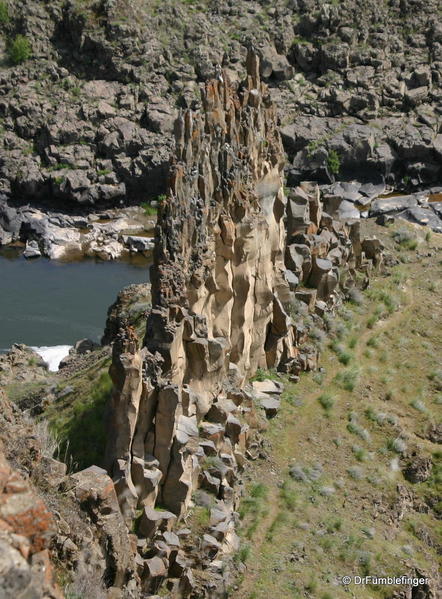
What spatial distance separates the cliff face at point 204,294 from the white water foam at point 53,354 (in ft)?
64.9

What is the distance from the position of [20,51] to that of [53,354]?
2345 inches

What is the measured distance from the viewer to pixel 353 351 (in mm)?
39188

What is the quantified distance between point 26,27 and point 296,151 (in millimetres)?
39340

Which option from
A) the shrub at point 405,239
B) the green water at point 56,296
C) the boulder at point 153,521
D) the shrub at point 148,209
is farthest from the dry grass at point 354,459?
the shrub at point 148,209

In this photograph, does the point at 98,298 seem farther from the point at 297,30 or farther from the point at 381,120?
the point at 297,30

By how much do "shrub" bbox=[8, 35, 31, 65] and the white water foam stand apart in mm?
56767

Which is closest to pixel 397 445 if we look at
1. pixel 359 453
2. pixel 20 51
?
pixel 359 453

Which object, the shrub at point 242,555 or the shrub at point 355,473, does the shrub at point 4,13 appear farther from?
the shrub at point 242,555

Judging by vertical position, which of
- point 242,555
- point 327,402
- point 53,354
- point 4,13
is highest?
point 4,13

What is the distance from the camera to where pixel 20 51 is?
99.2 metres

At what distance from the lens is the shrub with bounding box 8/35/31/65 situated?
326ft

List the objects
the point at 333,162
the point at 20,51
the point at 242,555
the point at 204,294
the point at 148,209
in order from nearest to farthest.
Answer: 1. the point at 242,555
2. the point at 204,294
3. the point at 148,209
4. the point at 333,162
5. the point at 20,51

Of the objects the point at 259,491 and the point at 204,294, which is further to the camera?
the point at 204,294

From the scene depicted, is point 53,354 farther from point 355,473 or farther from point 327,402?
point 355,473
